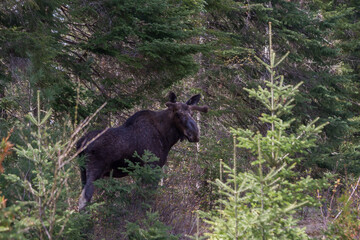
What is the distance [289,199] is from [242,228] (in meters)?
0.57

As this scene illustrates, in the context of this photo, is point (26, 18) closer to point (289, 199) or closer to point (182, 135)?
point (182, 135)

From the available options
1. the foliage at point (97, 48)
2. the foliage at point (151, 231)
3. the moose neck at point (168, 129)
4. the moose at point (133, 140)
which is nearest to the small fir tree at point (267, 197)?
the foliage at point (151, 231)

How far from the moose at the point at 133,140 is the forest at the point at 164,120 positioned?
0.05 metres

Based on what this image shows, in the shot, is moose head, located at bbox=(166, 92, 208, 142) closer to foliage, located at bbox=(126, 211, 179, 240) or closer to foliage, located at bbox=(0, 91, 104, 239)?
foliage, located at bbox=(126, 211, 179, 240)

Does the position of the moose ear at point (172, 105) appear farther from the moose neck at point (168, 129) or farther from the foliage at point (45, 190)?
the foliage at point (45, 190)

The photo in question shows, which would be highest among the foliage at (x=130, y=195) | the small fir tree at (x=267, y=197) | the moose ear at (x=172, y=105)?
the small fir tree at (x=267, y=197)

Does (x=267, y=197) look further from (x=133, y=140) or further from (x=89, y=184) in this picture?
(x=133, y=140)

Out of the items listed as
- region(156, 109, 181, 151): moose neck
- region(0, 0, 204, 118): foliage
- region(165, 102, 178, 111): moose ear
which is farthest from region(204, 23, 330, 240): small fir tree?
region(0, 0, 204, 118): foliage

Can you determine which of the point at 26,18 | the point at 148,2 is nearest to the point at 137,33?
the point at 148,2

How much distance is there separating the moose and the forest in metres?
0.05

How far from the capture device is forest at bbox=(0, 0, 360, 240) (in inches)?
173

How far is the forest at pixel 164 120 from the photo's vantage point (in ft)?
14.5

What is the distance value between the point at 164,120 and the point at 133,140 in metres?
0.81

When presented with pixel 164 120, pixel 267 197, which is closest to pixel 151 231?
pixel 267 197
